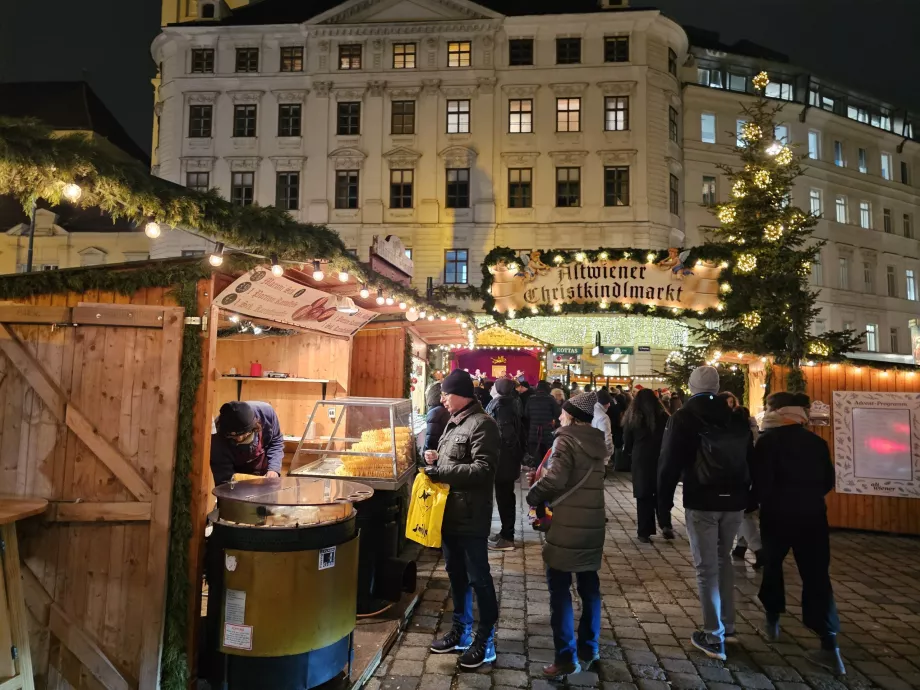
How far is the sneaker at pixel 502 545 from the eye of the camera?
24.2 ft

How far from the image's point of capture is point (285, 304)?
248 inches

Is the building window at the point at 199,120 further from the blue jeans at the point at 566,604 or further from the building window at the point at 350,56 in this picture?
the blue jeans at the point at 566,604

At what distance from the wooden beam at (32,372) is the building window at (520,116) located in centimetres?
2710

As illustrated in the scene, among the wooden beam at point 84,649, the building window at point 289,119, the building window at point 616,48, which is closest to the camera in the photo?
the wooden beam at point 84,649

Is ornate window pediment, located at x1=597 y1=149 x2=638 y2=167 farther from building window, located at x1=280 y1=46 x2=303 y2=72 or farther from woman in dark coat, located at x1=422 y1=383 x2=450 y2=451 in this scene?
woman in dark coat, located at x1=422 y1=383 x2=450 y2=451

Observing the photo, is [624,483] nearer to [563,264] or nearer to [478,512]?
[563,264]

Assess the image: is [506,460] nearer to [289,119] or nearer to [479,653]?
[479,653]

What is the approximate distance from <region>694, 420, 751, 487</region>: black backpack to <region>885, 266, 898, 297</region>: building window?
1479 inches

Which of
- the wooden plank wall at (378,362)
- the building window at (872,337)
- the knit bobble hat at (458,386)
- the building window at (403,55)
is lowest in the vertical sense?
the knit bobble hat at (458,386)

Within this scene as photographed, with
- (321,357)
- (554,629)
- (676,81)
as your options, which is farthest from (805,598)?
(676,81)

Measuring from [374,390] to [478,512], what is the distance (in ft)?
20.7

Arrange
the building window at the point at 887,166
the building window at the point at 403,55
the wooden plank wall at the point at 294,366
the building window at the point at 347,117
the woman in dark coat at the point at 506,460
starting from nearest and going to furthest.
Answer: the woman in dark coat at the point at 506,460 < the wooden plank wall at the point at 294,366 < the building window at the point at 403,55 < the building window at the point at 347,117 < the building window at the point at 887,166

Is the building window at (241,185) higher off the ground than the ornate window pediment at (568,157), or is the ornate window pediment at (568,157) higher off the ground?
the ornate window pediment at (568,157)

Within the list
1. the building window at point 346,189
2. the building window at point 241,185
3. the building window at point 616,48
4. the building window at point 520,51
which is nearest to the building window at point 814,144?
the building window at point 616,48
